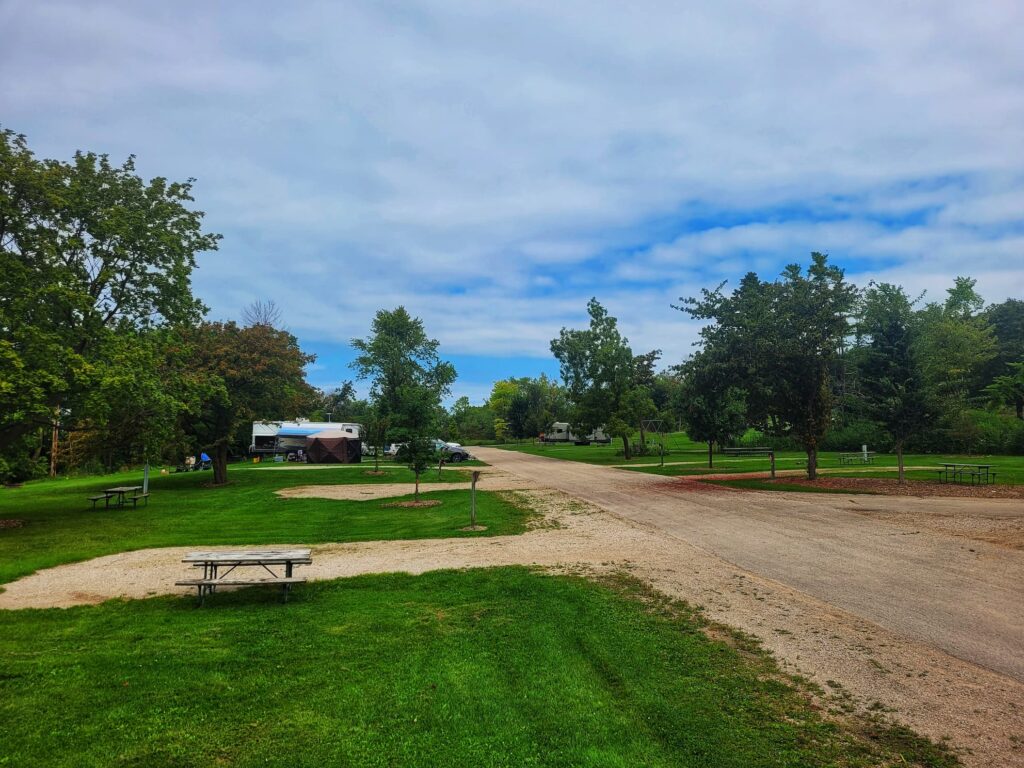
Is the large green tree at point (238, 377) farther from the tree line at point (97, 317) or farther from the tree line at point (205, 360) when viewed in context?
the tree line at point (97, 317)

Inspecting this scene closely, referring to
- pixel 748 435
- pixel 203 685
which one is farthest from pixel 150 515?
pixel 748 435

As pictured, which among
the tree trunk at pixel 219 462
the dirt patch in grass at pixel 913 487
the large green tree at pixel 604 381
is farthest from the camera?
the large green tree at pixel 604 381

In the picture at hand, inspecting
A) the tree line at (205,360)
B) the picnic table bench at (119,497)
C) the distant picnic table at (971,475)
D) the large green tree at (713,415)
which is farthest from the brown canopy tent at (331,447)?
the distant picnic table at (971,475)

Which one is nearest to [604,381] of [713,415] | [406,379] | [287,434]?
[713,415]

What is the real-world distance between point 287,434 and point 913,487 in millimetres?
41172

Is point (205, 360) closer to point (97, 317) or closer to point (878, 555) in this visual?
point (97, 317)

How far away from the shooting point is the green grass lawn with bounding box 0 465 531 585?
39.1 feet

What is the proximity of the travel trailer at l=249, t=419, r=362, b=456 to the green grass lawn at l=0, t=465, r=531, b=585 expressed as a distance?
20.2 meters

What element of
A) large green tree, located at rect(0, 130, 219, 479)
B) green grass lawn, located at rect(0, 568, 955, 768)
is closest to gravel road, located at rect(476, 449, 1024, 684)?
green grass lawn, located at rect(0, 568, 955, 768)

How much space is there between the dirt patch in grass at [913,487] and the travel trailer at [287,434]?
31.8m

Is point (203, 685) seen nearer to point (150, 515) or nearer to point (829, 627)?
point (829, 627)

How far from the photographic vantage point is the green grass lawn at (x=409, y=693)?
3637 mm

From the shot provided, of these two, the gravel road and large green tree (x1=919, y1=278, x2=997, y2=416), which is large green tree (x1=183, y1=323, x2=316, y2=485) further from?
large green tree (x1=919, y1=278, x2=997, y2=416)

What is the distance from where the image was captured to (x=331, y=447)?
140ft
